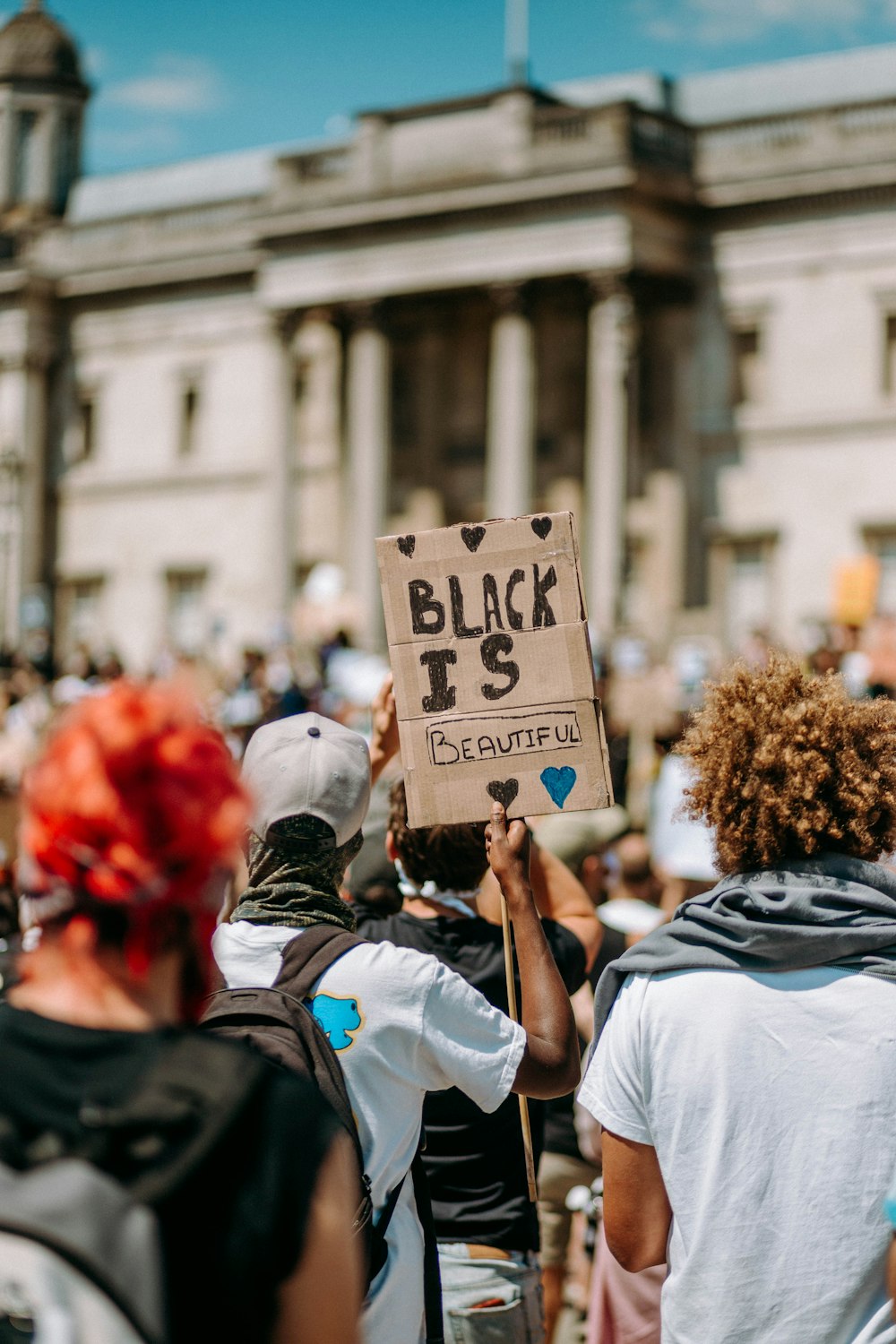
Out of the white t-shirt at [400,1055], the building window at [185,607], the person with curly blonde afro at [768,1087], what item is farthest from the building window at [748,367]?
the white t-shirt at [400,1055]

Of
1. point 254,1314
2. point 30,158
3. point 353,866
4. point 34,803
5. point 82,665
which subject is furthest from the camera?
point 30,158

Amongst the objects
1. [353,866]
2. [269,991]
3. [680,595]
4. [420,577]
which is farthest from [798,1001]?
[680,595]

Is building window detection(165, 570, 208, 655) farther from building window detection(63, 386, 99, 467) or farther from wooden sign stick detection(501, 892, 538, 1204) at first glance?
wooden sign stick detection(501, 892, 538, 1204)

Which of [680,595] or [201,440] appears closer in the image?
[680,595]

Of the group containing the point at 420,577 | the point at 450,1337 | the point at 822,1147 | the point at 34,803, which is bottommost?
the point at 450,1337

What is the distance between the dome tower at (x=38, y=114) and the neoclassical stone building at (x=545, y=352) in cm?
603

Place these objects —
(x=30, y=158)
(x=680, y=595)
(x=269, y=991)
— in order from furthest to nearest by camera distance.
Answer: (x=30, y=158) < (x=680, y=595) < (x=269, y=991)

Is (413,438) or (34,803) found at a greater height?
(413,438)

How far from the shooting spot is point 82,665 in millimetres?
21000

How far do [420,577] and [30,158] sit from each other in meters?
43.6

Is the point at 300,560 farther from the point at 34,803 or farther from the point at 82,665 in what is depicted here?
the point at 34,803

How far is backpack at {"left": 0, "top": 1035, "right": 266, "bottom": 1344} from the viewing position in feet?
6.55

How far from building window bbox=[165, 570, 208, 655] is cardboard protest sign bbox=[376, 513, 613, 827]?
1348 inches

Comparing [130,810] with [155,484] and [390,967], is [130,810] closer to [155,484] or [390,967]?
[390,967]
